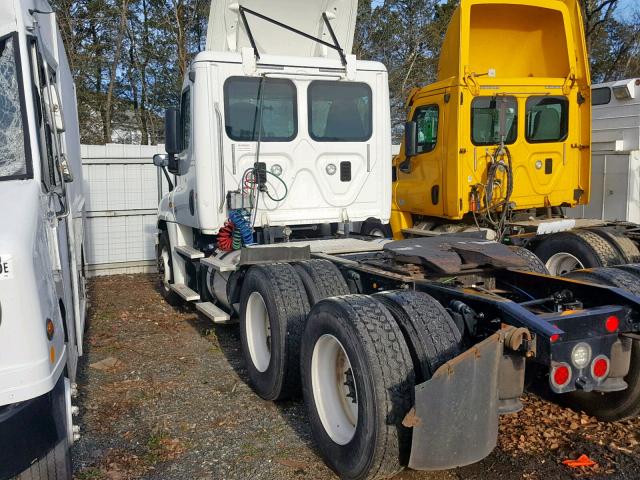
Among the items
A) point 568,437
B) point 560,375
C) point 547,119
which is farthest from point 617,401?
point 547,119

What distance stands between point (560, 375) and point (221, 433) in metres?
2.52

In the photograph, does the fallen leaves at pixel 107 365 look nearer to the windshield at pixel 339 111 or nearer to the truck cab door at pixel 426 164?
the windshield at pixel 339 111

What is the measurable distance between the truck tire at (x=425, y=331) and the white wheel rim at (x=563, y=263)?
395 centimetres

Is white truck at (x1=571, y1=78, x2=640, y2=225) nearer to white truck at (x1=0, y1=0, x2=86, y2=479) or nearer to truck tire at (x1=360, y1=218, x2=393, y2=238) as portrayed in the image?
truck tire at (x1=360, y1=218, x2=393, y2=238)

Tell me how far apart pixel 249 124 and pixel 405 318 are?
3.67 metres

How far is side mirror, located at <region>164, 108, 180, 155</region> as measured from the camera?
6.92 metres

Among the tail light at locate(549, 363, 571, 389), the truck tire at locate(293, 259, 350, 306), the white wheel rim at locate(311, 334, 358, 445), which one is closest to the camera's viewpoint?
the tail light at locate(549, 363, 571, 389)

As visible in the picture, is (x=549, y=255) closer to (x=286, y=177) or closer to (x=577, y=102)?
(x=577, y=102)

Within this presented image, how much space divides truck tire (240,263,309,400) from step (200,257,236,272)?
1.71 ft

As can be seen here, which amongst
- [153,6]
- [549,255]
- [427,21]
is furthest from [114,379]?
[427,21]

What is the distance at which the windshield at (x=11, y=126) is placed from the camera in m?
3.58

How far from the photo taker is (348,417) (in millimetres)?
3910

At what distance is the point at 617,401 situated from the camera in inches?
165

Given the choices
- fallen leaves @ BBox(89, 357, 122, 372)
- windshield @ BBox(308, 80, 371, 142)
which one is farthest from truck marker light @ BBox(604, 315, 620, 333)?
fallen leaves @ BBox(89, 357, 122, 372)
